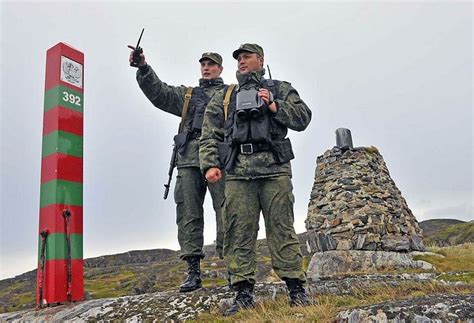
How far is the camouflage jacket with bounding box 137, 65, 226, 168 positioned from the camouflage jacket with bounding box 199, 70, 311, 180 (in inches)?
25.1

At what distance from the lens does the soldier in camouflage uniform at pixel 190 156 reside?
517cm

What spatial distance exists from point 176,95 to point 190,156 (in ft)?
3.06

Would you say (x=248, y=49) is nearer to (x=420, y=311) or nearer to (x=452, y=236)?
(x=420, y=311)

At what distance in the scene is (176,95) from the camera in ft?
18.8

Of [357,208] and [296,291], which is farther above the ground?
[357,208]

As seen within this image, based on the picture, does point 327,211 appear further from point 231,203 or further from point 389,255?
point 231,203

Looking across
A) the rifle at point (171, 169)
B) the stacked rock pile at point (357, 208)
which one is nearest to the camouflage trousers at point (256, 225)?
the rifle at point (171, 169)

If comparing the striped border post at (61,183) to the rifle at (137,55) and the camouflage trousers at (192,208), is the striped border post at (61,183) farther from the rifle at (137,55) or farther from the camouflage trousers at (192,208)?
the camouflage trousers at (192,208)

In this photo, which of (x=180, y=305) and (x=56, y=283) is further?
(x=56, y=283)

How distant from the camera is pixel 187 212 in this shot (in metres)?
5.21

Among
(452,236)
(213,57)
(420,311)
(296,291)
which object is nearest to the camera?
(420,311)

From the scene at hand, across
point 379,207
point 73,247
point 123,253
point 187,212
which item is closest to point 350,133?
point 379,207

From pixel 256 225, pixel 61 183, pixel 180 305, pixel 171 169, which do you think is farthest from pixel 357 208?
pixel 61 183

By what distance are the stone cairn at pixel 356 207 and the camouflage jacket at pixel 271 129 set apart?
19.8 feet
